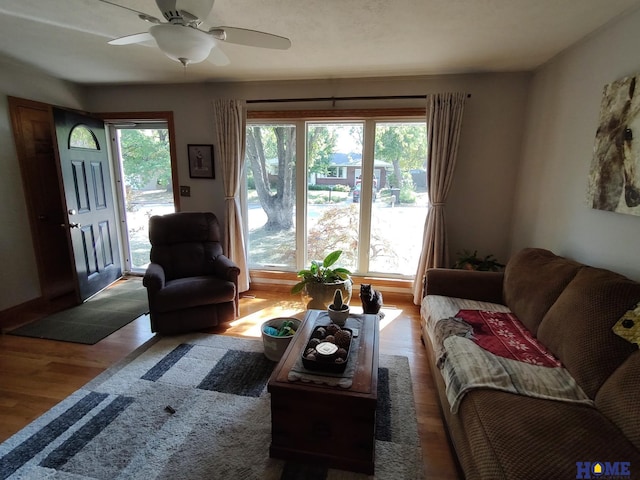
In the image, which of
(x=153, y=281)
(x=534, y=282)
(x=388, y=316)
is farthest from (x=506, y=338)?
(x=153, y=281)

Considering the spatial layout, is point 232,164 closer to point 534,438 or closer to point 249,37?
point 249,37

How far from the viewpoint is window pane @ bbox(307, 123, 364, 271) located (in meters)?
3.40

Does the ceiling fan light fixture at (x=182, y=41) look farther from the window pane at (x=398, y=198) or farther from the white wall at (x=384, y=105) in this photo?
the window pane at (x=398, y=198)

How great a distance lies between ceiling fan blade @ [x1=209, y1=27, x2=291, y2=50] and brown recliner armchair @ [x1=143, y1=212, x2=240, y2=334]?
1815mm

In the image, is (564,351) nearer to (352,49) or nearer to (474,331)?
(474,331)

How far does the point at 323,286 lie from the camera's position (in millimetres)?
2918

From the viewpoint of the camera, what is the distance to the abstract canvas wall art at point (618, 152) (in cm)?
166

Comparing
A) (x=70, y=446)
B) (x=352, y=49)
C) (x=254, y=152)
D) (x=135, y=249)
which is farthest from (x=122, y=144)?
(x=70, y=446)

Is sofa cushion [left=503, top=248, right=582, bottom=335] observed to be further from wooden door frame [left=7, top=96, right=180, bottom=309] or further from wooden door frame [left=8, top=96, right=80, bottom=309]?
wooden door frame [left=8, top=96, right=80, bottom=309]

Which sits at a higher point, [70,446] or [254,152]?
[254,152]

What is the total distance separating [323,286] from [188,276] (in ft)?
4.39

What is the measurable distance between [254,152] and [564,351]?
3.27 meters

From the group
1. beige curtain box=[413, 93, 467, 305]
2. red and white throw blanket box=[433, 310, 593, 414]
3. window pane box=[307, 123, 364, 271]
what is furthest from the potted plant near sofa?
red and white throw blanket box=[433, 310, 593, 414]

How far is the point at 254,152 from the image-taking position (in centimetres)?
357
